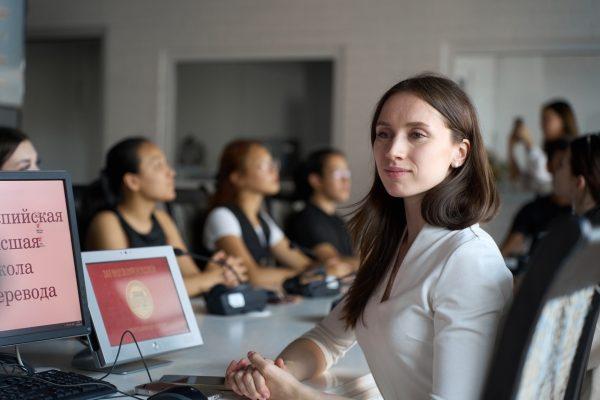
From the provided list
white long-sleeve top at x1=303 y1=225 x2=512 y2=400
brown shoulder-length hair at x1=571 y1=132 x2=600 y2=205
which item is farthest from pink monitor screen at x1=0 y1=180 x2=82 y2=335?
brown shoulder-length hair at x1=571 y1=132 x2=600 y2=205

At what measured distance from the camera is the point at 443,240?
1.36 m

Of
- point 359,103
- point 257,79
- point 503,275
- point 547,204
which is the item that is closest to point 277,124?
point 257,79

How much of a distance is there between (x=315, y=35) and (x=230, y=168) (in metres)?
2.73

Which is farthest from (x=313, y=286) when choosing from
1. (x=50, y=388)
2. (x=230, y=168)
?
(x=50, y=388)

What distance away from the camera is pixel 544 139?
574 centimetres

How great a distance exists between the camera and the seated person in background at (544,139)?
5488mm

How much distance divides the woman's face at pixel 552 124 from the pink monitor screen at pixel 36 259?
4.45 meters

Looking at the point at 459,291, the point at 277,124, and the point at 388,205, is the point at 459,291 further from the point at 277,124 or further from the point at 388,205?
the point at 277,124

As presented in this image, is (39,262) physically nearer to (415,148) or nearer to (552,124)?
(415,148)

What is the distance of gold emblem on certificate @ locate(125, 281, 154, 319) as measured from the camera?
5.56ft

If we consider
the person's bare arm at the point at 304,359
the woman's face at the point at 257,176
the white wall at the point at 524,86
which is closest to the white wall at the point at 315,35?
the white wall at the point at 524,86

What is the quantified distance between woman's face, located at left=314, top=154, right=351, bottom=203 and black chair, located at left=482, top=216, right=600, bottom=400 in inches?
127

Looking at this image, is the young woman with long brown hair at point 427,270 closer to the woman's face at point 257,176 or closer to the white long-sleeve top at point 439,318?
the white long-sleeve top at point 439,318

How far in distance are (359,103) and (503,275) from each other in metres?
4.99
